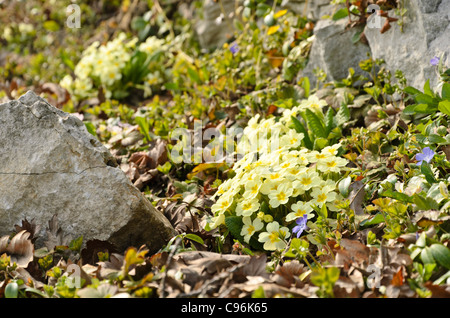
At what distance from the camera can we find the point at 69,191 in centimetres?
235

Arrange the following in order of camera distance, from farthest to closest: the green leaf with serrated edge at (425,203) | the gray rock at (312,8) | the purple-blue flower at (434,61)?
1. the gray rock at (312,8)
2. the purple-blue flower at (434,61)
3. the green leaf with serrated edge at (425,203)

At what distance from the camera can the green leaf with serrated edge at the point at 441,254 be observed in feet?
5.54

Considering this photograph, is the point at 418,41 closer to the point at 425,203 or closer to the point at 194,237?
the point at 425,203

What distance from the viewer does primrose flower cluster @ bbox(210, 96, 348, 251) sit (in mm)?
2266

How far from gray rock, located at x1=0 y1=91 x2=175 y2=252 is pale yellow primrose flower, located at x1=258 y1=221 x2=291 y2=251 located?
55 cm

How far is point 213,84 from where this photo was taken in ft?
14.0

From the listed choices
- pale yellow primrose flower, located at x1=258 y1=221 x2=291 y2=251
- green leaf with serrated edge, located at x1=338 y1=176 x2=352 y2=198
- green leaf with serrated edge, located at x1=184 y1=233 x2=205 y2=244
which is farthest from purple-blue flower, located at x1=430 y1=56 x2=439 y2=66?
green leaf with serrated edge, located at x1=184 y1=233 x2=205 y2=244

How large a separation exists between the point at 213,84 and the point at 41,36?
3.44 meters

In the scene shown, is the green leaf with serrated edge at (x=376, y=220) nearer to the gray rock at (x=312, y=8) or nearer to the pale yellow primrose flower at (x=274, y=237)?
the pale yellow primrose flower at (x=274, y=237)

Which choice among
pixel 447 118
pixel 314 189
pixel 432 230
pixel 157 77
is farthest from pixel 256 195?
pixel 157 77

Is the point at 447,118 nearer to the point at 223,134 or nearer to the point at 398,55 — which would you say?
the point at 398,55

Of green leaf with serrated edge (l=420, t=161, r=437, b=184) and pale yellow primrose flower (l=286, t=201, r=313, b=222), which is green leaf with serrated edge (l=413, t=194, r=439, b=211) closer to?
green leaf with serrated edge (l=420, t=161, r=437, b=184)

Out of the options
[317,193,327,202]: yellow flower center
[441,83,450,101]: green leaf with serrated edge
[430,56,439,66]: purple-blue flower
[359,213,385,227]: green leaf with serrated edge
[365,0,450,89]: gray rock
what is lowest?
[359,213,385,227]: green leaf with serrated edge

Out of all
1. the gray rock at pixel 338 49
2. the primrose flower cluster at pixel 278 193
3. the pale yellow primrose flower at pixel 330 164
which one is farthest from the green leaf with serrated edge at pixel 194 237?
the gray rock at pixel 338 49
